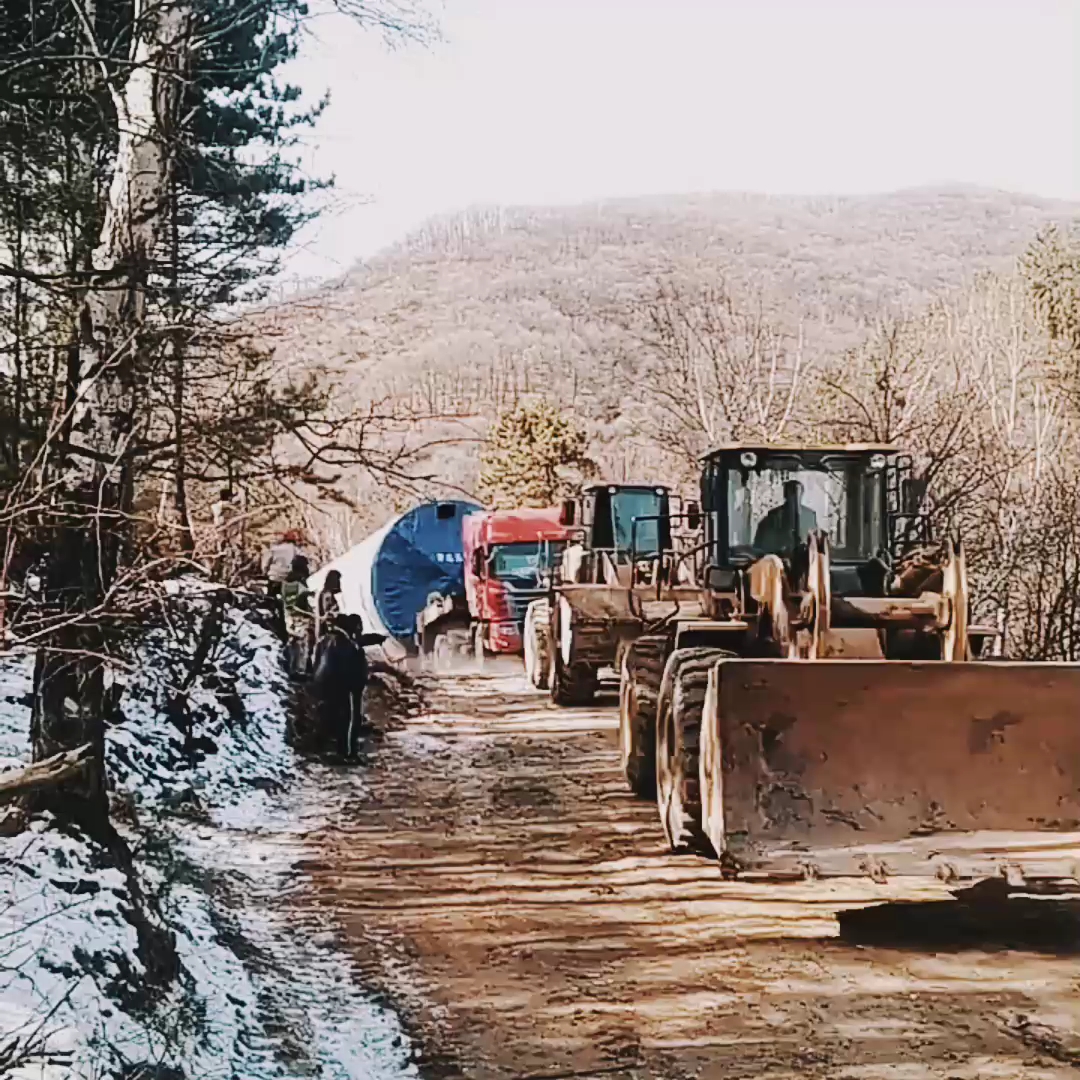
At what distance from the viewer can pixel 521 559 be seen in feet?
69.7

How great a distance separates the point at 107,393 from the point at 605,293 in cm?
5651

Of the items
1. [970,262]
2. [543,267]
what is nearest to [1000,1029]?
[970,262]

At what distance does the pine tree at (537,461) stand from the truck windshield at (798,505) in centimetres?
2377

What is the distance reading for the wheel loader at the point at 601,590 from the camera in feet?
46.7

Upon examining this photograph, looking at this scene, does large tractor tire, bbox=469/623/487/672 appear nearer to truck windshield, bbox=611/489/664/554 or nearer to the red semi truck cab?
the red semi truck cab

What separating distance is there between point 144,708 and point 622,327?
40.6 meters

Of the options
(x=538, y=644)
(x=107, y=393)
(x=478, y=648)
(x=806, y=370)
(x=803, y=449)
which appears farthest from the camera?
(x=806, y=370)

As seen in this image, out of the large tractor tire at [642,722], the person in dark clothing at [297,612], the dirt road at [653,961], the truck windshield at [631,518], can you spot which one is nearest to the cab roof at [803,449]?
the large tractor tire at [642,722]

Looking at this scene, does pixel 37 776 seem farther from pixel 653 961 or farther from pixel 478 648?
pixel 478 648

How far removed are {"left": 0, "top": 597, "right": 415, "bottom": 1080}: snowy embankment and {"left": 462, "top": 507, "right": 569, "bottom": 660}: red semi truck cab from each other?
1164cm

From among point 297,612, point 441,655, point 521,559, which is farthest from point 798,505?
point 441,655

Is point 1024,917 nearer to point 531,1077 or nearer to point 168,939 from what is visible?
point 531,1077

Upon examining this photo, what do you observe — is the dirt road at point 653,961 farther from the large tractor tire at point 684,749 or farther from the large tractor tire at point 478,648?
the large tractor tire at point 478,648

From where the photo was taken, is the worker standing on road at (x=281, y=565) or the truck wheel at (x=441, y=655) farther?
the truck wheel at (x=441, y=655)
